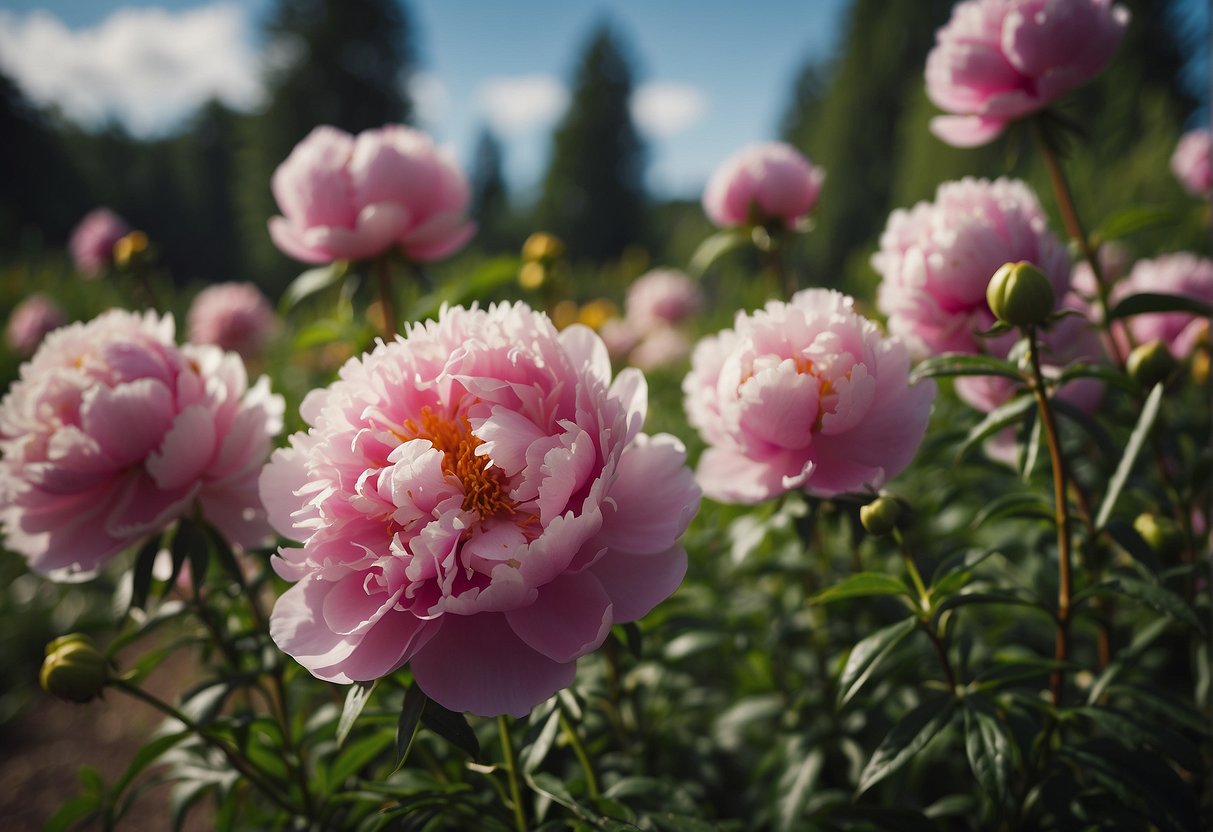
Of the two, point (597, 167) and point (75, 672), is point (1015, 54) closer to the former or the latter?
point (75, 672)

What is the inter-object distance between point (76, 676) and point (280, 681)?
257 millimetres

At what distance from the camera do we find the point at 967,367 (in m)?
0.73

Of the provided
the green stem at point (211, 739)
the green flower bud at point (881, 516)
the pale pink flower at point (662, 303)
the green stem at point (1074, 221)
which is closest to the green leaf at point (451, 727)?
the green stem at point (211, 739)

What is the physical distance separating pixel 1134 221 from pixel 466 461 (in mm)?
937

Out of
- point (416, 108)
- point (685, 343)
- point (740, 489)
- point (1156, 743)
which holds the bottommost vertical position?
point (416, 108)

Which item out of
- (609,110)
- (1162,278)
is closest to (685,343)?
(1162,278)

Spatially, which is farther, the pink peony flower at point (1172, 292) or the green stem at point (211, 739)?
the pink peony flower at point (1172, 292)

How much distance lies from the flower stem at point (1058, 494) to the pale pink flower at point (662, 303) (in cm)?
290

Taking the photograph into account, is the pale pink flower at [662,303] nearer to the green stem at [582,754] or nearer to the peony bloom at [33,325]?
the peony bloom at [33,325]

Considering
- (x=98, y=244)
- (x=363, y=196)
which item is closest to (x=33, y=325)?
(x=98, y=244)

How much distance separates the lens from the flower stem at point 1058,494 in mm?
683

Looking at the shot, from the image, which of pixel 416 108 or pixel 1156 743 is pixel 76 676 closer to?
pixel 1156 743

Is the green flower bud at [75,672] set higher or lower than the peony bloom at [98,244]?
higher

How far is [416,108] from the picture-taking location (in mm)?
19812
